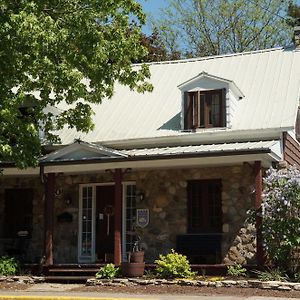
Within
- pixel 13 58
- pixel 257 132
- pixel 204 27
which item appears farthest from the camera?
pixel 204 27

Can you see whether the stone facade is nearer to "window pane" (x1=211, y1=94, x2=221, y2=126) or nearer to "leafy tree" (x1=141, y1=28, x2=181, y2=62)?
"window pane" (x1=211, y1=94, x2=221, y2=126)

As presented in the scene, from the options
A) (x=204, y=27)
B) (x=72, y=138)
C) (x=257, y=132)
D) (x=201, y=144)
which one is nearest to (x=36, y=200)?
(x=72, y=138)

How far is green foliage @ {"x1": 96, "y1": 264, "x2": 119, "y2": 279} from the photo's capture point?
15117mm

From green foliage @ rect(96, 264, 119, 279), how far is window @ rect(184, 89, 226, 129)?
4.73 metres

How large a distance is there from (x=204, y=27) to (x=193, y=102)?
1829 cm

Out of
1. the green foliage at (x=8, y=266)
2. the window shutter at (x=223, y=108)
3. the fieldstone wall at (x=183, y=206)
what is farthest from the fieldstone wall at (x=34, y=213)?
the window shutter at (x=223, y=108)

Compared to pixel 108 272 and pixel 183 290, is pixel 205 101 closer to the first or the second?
pixel 108 272

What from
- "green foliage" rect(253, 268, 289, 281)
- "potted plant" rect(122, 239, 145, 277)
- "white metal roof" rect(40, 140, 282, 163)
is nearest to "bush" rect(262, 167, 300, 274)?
"green foliage" rect(253, 268, 289, 281)

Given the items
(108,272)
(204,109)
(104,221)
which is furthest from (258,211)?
(104,221)

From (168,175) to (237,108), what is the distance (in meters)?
2.87

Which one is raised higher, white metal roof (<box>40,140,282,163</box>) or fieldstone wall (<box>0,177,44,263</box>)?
white metal roof (<box>40,140,282,163</box>)

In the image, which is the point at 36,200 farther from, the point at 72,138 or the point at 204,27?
the point at 204,27

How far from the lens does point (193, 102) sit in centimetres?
1766

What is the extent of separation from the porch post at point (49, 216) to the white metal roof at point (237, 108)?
211 cm
